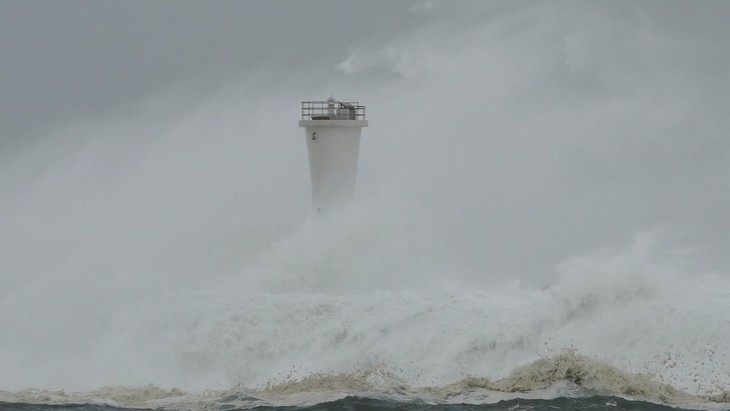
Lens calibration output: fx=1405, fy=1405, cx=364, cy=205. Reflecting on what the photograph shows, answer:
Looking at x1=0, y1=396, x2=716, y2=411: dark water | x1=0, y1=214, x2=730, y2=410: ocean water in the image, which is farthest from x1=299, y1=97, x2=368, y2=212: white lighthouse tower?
x1=0, y1=396, x2=716, y2=411: dark water

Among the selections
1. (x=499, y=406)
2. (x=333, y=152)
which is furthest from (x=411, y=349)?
(x=333, y=152)

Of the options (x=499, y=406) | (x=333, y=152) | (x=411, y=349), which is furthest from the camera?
(x=333, y=152)

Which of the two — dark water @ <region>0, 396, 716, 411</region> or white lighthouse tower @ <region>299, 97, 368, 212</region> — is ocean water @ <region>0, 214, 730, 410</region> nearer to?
dark water @ <region>0, 396, 716, 411</region>

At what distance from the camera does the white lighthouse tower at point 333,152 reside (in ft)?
115

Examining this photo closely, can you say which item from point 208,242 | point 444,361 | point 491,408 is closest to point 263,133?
point 208,242

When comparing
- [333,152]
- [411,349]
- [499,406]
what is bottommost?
[499,406]

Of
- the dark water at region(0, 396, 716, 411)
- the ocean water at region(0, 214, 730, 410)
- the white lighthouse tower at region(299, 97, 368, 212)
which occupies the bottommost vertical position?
the dark water at region(0, 396, 716, 411)

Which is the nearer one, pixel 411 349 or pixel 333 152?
pixel 411 349

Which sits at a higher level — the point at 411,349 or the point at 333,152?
the point at 333,152

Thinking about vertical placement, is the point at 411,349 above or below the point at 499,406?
above

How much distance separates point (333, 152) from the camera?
3519cm

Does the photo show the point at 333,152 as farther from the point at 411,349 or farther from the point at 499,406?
the point at 499,406

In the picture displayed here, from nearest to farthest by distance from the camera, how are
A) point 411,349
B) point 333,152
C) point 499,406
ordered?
point 499,406 → point 411,349 → point 333,152

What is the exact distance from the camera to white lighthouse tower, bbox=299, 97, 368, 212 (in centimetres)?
3519
